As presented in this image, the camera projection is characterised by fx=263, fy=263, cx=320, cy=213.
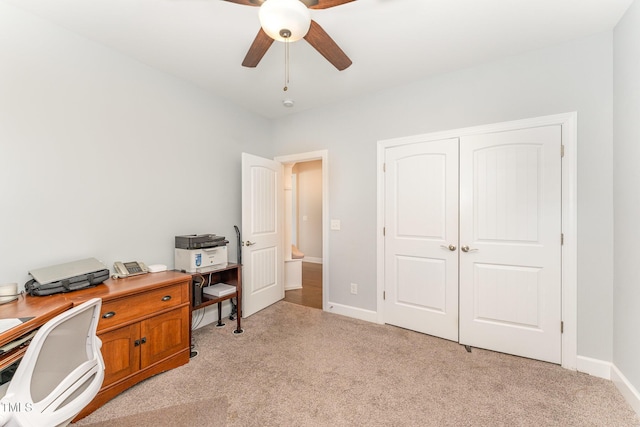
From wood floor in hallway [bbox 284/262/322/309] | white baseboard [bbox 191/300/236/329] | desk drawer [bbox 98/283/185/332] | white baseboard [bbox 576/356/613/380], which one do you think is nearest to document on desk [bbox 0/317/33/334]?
desk drawer [bbox 98/283/185/332]

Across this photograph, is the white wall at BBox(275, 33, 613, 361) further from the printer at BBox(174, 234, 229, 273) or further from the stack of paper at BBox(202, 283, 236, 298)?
the printer at BBox(174, 234, 229, 273)

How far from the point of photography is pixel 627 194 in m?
1.78

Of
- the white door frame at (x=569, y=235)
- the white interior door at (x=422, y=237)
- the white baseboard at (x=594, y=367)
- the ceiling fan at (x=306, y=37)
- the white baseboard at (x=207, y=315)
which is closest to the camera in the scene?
the ceiling fan at (x=306, y=37)

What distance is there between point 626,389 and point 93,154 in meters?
4.25

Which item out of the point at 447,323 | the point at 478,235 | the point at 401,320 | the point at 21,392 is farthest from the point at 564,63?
the point at 21,392

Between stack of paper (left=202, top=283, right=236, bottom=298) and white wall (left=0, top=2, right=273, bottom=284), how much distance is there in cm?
45

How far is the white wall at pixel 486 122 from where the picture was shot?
2.02 metres

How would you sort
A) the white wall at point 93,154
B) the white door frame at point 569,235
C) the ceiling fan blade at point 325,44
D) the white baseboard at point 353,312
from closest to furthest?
the ceiling fan blade at point 325,44 < the white wall at point 93,154 < the white door frame at point 569,235 < the white baseboard at point 353,312

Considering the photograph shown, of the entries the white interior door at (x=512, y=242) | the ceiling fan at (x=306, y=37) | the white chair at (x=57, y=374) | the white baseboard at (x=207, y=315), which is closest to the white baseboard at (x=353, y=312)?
the white interior door at (x=512, y=242)

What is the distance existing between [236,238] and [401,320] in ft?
7.14

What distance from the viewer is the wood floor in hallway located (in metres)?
3.68

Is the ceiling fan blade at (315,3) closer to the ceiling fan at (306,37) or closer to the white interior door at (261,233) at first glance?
the ceiling fan at (306,37)

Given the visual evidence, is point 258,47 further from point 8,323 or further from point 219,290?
point 219,290

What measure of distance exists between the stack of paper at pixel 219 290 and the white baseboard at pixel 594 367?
120 inches
